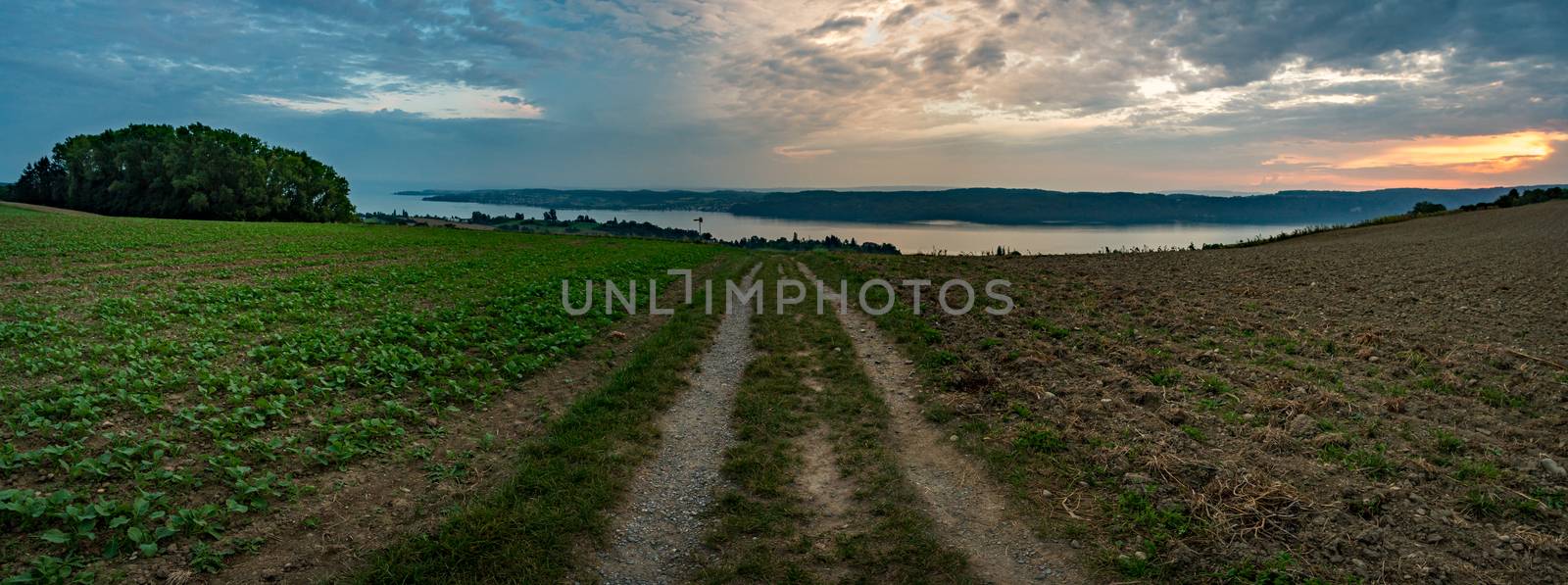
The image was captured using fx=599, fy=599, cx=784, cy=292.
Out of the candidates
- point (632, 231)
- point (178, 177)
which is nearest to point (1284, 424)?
point (632, 231)

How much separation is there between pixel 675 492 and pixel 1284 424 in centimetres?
755

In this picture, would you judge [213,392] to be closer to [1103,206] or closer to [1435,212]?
[1435,212]

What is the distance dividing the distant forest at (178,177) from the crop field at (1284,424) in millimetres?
97570

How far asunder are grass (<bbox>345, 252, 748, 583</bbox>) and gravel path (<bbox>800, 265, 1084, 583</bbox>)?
11.5 ft

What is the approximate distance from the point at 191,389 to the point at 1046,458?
1212 centimetres

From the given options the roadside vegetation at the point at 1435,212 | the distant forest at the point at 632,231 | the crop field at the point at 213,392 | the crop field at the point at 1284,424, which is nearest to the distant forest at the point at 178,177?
the distant forest at the point at 632,231

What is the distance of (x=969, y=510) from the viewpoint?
6.40m

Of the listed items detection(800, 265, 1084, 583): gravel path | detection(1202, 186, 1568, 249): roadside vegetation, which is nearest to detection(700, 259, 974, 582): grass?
detection(800, 265, 1084, 583): gravel path

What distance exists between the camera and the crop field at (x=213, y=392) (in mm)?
5387

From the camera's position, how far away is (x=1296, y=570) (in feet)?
16.0

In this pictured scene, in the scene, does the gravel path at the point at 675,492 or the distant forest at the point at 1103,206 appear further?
the distant forest at the point at 1103,206

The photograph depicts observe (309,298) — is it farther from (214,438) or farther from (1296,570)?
(1296,570)

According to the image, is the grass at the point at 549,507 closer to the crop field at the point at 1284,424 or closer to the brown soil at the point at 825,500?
the brown soil at the point at 825,500

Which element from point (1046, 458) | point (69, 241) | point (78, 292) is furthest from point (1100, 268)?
point (69, 241)
